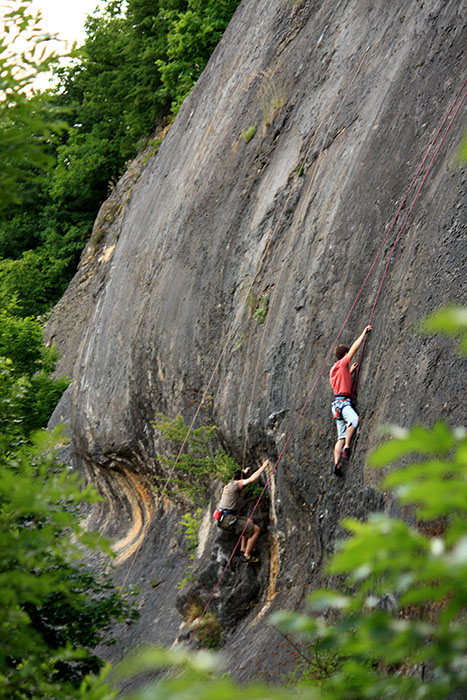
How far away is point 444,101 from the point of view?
10.5m

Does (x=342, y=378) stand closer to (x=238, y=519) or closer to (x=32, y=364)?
(x=238, y=519)


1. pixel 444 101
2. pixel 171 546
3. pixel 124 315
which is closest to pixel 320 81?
pixel 444 101

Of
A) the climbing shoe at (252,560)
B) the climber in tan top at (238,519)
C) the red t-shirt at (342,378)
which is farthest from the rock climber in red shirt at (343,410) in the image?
the climbing shoe at (252,560)

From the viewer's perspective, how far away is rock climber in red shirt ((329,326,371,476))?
948cm

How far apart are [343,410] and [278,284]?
397 centimetres

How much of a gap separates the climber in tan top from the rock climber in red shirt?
105 inches

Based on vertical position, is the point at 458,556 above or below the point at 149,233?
below

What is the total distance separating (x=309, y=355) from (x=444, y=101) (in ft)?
12.6

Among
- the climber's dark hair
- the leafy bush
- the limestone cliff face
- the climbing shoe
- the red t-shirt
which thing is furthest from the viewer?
the leafy bush

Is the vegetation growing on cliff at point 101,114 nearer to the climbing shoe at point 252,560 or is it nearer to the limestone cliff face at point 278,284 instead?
the limestone cliff face at point 278,284

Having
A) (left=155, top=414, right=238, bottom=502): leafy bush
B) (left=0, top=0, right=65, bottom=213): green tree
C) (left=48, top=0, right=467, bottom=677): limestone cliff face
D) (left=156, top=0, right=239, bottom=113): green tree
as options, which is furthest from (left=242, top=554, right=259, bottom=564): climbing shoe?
(left=156, top=0, right=239, bottom=113): green tree

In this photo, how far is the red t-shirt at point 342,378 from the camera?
9.59 meters

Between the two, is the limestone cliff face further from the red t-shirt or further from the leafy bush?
the leafy bush

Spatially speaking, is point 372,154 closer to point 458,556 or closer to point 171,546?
point 171,546
